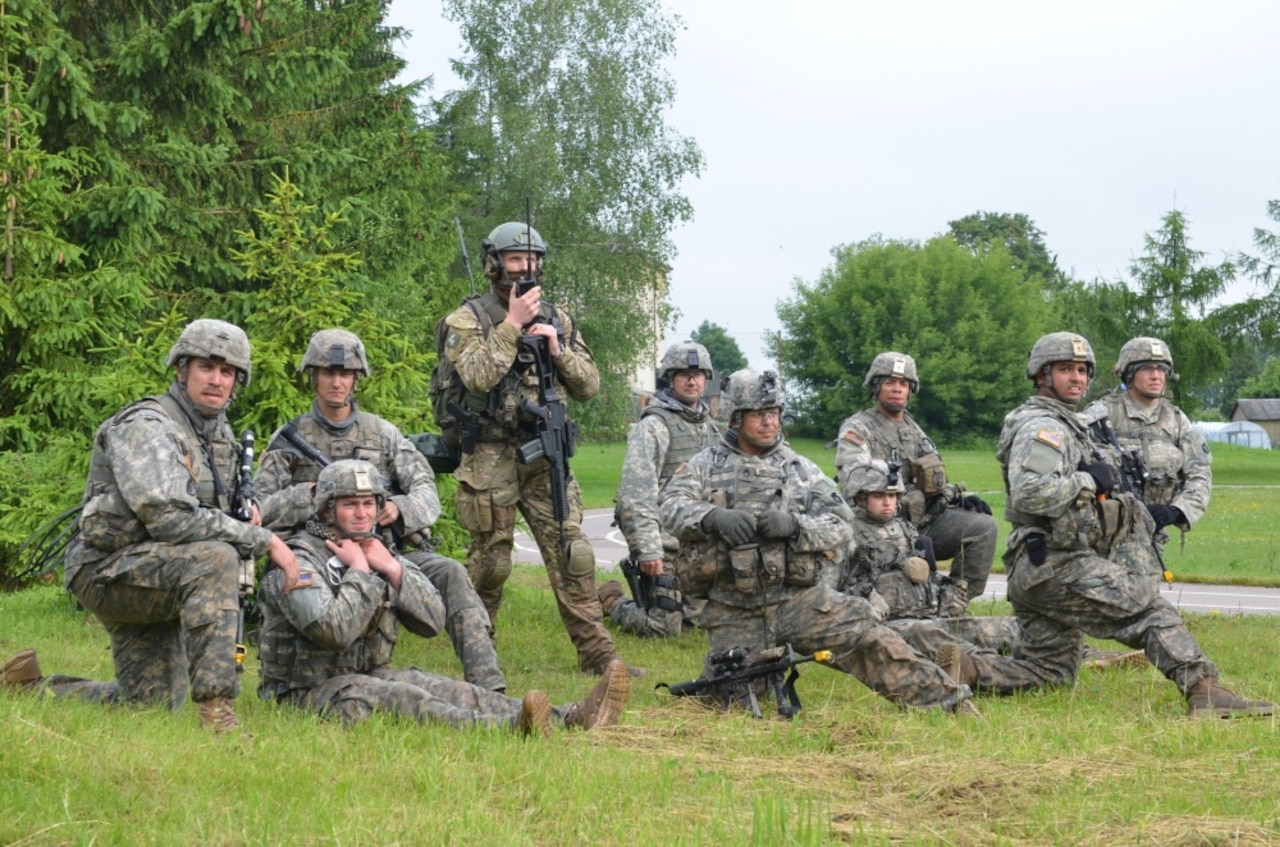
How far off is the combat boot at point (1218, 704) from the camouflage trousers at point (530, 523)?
3400 millimetres

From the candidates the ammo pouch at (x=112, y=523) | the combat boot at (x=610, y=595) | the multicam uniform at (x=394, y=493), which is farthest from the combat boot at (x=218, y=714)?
the combat boot at (x=610, y=595)

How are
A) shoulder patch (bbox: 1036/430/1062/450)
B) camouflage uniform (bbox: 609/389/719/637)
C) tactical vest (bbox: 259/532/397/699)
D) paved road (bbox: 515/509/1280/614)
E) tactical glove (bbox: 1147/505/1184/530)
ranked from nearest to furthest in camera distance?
tactical vest (bbox: 259/532/397/699)
shoulder patch (bbox: 1036/430/1062/450)
camouflage uniform (bbox: 609/389/719/637)
tactical glove (bbox: 1147/505/1184/530)
paved road (bbox: 515/509/1280/614)

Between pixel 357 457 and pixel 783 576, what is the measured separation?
256 cm

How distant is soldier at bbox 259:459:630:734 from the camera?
275 inches

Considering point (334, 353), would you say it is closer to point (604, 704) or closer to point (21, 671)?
point (21, 671)

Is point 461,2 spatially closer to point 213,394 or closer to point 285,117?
point 285,117

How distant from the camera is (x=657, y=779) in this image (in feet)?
19.0

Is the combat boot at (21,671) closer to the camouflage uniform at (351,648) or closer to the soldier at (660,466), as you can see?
the camouflage uniform at (351,648)

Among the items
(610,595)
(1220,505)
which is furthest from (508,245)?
(1220,505)

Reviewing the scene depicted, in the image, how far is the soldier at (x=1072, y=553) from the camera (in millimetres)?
7898

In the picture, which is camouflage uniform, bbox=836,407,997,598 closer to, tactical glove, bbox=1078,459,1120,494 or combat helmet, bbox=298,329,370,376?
tactical glove, bbox=1078,459,1120,494

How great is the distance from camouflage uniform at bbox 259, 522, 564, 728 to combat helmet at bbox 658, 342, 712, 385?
3.51 meters

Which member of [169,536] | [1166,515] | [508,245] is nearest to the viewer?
[169,536]

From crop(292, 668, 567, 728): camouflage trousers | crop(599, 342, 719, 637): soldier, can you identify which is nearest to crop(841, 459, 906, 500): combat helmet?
crop(599, 342, 719, 637): soldier
